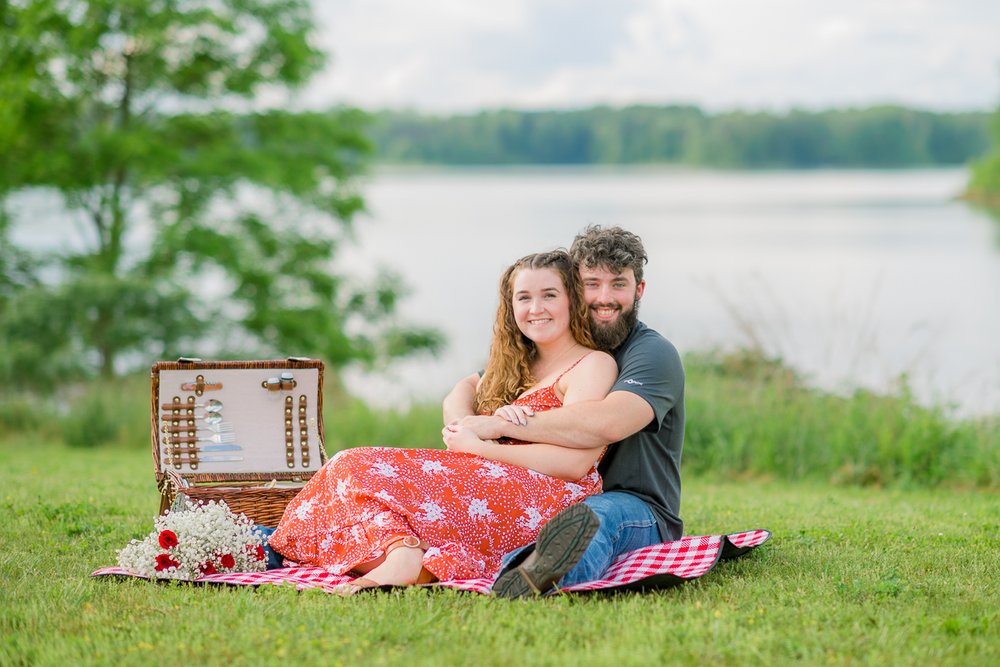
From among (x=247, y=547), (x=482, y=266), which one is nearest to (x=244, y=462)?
(x=247, y=547)

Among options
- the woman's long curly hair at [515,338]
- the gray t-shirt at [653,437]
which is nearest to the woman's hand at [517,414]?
the woman's long curly hair at [515,338]

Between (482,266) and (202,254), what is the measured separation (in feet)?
58.5

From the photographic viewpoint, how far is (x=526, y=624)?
148 inches

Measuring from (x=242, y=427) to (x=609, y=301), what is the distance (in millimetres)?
1920

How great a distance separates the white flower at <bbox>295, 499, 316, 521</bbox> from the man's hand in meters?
0.69

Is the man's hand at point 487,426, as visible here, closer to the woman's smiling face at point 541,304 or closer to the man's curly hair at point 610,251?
the woman's smiling face at point 541,304

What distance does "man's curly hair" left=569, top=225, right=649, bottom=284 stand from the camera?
4.77m

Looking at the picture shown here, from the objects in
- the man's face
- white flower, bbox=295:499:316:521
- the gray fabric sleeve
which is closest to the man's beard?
the man's face

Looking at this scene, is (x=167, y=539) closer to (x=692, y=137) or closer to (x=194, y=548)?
(x=194, y=548)

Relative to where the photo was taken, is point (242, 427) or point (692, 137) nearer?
point (242, 427)

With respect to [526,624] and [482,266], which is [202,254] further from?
[482,266]

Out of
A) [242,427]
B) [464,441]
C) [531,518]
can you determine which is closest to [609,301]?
[464,441]

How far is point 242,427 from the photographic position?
5.48 m

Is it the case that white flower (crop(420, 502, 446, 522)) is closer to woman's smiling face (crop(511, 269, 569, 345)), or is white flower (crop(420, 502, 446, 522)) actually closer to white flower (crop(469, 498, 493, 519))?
white flower (crop(469, 498, 493, 519))
